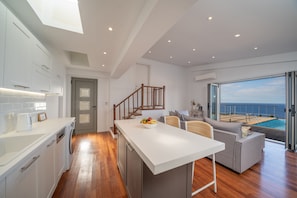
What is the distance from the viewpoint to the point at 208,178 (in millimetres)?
1912

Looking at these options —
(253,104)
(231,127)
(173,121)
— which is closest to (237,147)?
(231,127)

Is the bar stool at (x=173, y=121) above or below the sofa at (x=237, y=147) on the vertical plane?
above

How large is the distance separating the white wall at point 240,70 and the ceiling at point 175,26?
0.28m

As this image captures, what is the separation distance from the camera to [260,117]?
6.16m

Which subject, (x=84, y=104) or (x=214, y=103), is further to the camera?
(x=214, y=103)

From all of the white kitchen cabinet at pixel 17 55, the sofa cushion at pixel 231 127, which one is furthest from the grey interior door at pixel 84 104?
the sofa cushion at pixel 231 127

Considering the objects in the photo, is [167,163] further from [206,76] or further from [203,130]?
[206,76]

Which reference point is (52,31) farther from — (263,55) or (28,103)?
(263,55)

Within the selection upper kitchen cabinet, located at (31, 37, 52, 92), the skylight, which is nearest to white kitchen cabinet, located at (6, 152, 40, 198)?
upper kitchen cabinet, located at (31, 37, 52, 92)

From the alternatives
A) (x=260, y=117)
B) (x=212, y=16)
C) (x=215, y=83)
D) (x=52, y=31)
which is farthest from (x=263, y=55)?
(x=52, y=31)

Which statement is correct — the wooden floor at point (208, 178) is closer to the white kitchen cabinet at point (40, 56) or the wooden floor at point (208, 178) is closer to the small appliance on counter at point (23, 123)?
the small appliance on counter at point (23, 123)

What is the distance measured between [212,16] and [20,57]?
315 cm

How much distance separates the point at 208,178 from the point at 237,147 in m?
0.76

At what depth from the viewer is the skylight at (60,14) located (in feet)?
5.69
